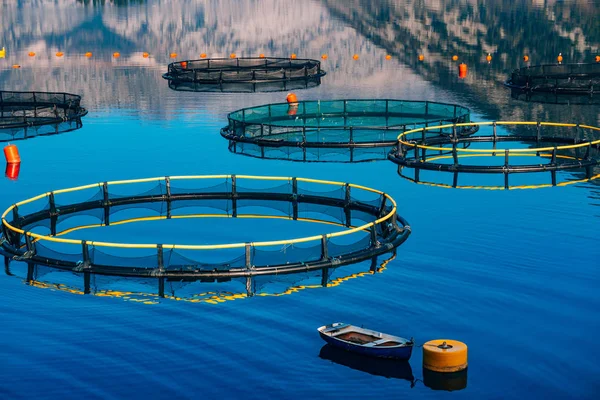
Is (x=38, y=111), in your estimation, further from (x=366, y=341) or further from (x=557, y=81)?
(x=366, y=341)

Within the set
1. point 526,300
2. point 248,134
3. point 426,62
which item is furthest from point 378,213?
point 426,62

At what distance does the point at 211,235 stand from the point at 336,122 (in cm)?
3282

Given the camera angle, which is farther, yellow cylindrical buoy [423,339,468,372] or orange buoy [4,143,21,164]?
orange buoy [4,143,21,164]

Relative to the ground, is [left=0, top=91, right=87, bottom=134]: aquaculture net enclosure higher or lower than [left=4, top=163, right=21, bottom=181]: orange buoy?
higher

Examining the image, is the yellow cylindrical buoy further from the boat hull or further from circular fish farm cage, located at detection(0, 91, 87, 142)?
circular fish farm cage, located at detection(0, 91, 87, 142)

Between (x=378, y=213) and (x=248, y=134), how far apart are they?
27763 mm

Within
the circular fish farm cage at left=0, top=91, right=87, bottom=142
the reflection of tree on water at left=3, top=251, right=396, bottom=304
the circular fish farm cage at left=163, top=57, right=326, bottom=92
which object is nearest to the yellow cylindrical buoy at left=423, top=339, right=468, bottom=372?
the reflection of tree on water at left=3, top=251, right=396, bottom=304

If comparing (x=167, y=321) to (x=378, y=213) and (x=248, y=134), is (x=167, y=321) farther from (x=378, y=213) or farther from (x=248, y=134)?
(x=248, y=134)

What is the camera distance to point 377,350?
129 ft

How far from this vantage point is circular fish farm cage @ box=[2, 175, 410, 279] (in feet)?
150

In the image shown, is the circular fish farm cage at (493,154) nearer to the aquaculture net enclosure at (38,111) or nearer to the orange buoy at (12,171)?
the orange buoy at (12,171)

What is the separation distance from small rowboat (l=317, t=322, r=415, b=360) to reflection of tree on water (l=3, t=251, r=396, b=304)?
6.04 m

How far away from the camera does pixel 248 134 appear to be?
81.1m

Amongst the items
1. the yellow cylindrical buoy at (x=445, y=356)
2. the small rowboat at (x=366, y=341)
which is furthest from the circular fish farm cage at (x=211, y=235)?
the yellow cylindrical buoy at (x=445, y=356)
